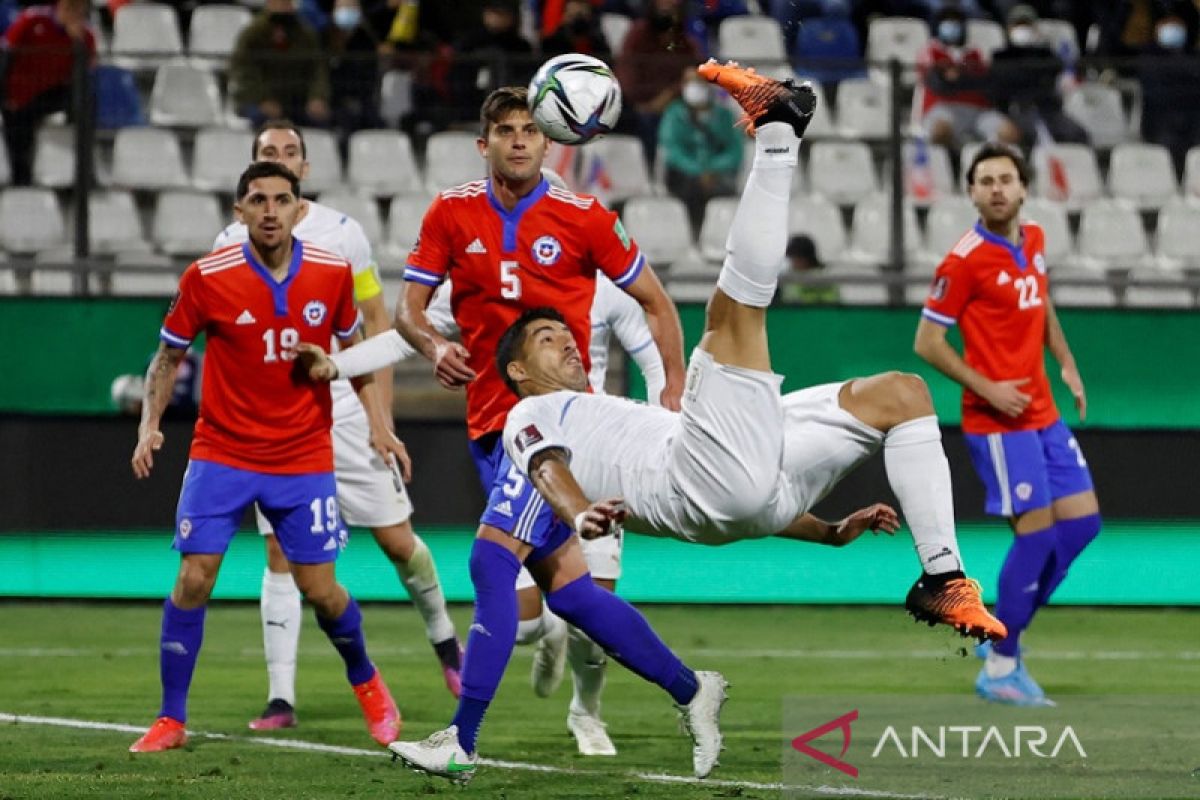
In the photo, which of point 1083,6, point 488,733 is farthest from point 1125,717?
point 1083,6

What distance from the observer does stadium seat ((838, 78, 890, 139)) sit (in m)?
13.5

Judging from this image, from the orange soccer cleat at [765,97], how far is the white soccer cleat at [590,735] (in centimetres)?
268

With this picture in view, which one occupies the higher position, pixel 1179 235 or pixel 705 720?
pixel 1179 235

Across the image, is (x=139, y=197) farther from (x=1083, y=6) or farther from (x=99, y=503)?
(x=1083, y=6)

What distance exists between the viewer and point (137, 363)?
43.0ft

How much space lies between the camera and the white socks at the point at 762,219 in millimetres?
→ 6492

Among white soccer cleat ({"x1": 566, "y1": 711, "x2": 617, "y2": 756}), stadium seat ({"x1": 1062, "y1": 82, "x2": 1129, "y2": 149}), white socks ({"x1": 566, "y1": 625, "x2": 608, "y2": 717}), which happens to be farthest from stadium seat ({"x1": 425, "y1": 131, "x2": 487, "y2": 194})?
white soccer cleat ({"x1": 566, "y1": 711, "x2": 617, "y2": 756})

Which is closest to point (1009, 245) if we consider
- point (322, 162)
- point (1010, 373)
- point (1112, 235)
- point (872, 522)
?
point (1010, 373)

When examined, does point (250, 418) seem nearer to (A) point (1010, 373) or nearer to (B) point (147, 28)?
(A) point (1010, 373)

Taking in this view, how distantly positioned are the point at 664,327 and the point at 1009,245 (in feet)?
8.77

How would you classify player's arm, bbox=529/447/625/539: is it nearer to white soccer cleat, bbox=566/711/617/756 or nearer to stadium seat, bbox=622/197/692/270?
white soccer cleat, bbox=566/711/617/756

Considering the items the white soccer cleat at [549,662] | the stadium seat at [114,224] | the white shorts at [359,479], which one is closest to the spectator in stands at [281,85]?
the stadium seat at [114,224]

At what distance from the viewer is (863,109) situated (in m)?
13.5

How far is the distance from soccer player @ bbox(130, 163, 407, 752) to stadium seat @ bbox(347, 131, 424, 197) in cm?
529
